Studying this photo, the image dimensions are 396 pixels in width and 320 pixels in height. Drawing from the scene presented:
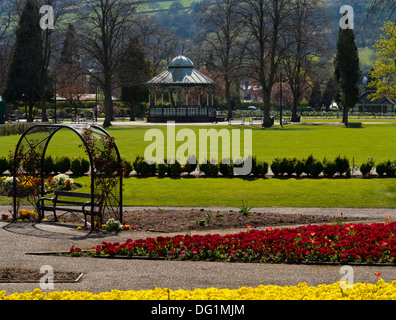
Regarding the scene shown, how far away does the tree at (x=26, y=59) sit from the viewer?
5934cm

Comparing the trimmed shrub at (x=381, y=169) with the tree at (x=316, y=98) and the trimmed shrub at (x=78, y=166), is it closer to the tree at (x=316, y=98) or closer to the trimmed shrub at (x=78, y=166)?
the trimmed shrub at (x=78, y=166)

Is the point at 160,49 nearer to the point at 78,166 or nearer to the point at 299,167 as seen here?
the point at 78,166

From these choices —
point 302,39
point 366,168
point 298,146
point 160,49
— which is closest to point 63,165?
point 366,168

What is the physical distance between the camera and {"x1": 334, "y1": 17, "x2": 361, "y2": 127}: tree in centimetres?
5734

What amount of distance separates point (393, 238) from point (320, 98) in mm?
99944

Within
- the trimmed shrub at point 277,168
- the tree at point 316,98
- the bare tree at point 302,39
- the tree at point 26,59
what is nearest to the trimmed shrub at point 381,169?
the trimmed shrub at point 277,168

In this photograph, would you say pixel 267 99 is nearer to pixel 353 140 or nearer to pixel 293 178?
pixel 353 140

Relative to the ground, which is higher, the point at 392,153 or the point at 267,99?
the point at 267,99

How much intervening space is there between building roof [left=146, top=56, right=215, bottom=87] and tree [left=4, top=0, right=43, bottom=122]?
12.0 m

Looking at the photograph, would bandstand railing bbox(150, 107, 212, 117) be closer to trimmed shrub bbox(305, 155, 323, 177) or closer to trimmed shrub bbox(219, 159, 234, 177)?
trimmed shrub bbox(219, 159, 234, 177)

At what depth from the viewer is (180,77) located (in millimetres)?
61875

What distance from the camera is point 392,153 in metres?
28.5

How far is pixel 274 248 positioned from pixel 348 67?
50378mm
